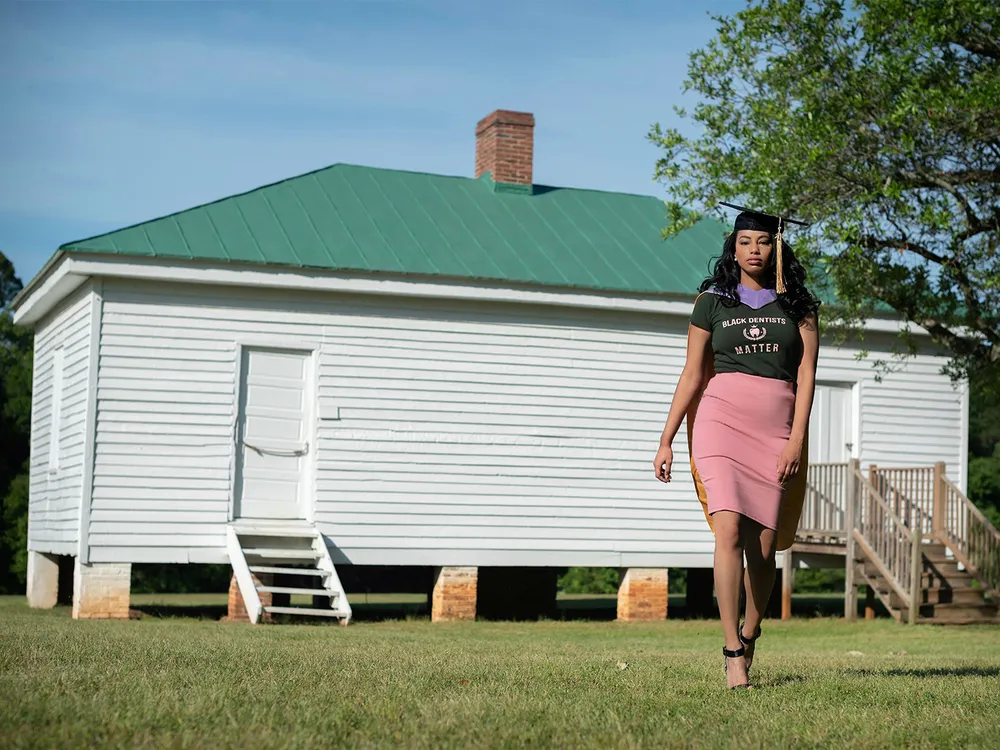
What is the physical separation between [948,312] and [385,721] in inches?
474

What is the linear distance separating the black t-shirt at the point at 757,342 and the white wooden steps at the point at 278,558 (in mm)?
8416

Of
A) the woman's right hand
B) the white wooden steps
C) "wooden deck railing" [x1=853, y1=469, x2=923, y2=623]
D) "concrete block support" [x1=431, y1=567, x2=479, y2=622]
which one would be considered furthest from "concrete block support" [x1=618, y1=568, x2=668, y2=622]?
the woman's right hand

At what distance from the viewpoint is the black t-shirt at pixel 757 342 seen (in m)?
5.96

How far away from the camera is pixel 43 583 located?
17844 millimetres

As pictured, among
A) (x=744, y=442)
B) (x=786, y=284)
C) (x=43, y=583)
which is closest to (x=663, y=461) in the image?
(x=744, y=442)

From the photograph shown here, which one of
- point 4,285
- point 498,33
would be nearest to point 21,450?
point 4,285

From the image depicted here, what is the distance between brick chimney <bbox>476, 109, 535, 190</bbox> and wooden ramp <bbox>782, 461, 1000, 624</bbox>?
239 inches

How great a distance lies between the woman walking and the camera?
5.82m

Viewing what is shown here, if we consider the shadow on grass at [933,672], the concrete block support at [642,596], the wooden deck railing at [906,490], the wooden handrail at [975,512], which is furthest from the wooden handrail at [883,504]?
the shadow on grass at [933,672]

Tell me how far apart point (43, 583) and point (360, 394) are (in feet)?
19.0

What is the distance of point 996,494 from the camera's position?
42.5 metres

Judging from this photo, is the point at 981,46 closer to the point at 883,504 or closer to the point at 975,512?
the point at 883,504

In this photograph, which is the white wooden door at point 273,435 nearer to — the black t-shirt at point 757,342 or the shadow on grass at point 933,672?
the shadow on grass at point 933,672

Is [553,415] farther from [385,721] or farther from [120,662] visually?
[385,721]
